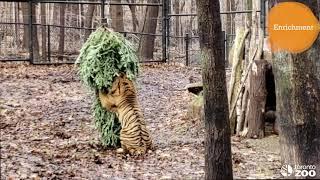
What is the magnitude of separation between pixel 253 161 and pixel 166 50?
32.5 feet

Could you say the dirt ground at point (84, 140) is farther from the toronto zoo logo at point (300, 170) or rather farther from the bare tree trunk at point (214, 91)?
the bare tree trunk at point (214, 91)

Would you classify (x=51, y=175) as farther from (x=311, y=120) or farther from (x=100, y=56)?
(x=311, y=120)

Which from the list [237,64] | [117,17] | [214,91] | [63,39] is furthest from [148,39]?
[214,91]

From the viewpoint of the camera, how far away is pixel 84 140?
7.34 metres

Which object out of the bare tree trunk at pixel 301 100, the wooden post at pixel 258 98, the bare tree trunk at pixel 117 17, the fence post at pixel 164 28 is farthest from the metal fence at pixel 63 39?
the bare tree trunk at pixel 301 100

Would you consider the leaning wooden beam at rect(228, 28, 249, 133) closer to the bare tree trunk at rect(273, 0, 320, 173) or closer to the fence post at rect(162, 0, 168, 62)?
the bare tree trunk at rect(273, 0, 320, 173)

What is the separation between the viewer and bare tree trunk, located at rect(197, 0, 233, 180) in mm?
4344

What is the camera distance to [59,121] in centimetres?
842

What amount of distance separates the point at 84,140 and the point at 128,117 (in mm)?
1006

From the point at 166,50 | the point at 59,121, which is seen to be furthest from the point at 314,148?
the point at 166,50

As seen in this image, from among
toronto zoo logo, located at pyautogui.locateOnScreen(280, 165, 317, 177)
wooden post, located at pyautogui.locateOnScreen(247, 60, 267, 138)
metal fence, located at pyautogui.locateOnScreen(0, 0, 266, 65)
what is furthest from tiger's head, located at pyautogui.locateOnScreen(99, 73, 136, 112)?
metal fence, located at pyautogui.locateOnScreen(0, 0, 266, 65)

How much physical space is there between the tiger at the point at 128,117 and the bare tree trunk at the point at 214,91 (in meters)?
2.16

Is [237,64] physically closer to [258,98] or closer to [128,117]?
[258,98]

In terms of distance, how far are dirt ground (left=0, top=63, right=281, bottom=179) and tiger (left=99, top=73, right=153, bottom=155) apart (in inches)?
6.9
